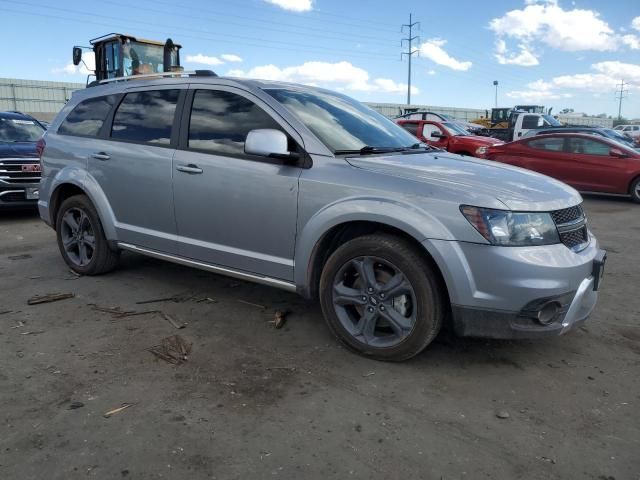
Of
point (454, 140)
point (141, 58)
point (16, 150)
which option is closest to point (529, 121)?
point (454, 140)

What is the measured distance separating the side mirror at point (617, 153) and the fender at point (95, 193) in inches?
420

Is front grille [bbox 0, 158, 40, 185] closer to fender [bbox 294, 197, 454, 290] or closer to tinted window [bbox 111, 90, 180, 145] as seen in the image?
tinted window [bbox 111, 90, 180, 145]

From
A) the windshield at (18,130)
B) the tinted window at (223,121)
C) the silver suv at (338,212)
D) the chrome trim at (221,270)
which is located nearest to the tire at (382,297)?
the silver suv at (338,212)

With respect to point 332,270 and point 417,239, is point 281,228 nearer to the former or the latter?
point 332,270

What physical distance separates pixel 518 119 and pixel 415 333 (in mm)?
22026

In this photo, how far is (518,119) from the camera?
22.9 metres

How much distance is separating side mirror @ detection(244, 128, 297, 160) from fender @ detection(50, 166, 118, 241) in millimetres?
1917

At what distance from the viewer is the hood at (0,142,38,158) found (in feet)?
26.5

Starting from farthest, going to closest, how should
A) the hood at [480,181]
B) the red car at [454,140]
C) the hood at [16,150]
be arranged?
the red car at [454,140], the hood at [16,150], the hood at [480,181]

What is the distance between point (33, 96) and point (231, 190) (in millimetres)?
38686

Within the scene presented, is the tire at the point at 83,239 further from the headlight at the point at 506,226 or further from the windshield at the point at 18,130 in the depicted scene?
the windshield at the point at 18,130

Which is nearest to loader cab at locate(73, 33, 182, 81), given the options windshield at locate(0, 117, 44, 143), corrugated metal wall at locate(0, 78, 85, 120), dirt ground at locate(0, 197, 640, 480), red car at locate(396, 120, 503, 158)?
windshield at locate(0, 117, 44, 143)

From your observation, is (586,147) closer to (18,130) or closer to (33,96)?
(18,130)

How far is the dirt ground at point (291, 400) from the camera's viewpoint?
239 cm
